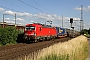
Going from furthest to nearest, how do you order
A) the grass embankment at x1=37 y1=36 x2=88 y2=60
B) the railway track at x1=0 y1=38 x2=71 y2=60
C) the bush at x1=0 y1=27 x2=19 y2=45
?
the bush at x1=0 y1=27 x2=19 y2=45 → the railway track at x1=0 y1=38 x2=71 y2=60 → the grass embankment at x1=37 y1=36 x2=88 y2=60

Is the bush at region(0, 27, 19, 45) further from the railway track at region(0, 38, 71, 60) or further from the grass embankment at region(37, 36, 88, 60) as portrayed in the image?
the grass embankment at region(37, 36, 88, 60)

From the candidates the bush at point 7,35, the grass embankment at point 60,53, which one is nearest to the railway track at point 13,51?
the bush at point 7,35

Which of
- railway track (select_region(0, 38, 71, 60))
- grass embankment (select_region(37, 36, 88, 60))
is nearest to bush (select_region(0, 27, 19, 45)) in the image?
railway track (select_region(0, 38, 71, 60))

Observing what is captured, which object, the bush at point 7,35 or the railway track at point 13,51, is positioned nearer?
the railway track at point 13,51

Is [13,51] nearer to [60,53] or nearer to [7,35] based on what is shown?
[7,35]

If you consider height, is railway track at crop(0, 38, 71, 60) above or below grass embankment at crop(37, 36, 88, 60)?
below

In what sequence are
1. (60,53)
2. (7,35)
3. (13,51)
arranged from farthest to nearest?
(7,35) → (13,51) → (60,53)

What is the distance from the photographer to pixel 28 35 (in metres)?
36.8

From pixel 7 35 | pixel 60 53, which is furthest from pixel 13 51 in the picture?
pixel 60 53

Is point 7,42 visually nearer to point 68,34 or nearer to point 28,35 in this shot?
point 28,35


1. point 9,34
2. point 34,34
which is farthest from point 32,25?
point 9,34

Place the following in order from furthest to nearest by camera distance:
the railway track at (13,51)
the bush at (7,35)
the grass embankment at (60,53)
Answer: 1. the bush at (7,35)
2. the railway track at (13,51)
3. the grass embankment at (60,53)

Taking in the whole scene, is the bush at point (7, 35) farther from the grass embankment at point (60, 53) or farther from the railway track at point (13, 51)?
the grass embankment at point (60, 53)

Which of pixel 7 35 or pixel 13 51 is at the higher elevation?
pixel 7 35
